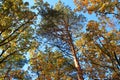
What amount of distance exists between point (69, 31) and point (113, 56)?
390cm

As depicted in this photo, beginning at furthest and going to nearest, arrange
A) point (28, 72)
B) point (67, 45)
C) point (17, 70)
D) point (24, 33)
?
point (28, 72), point (17, 70), point (67, 45), point (24, 33)

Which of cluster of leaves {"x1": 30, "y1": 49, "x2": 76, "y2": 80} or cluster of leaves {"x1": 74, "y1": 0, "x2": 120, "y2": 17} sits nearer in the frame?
cluster of leaves {"x1": 74, "y1": 0, "x2": 120, "y2": 17}

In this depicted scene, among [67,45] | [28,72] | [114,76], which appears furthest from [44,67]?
[114,76]

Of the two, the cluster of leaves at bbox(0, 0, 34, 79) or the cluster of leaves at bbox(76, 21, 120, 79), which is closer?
→ the cluster of leaves at bbox(0, 0, 34, 79)

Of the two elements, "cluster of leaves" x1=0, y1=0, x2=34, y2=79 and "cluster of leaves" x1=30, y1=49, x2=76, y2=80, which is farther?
"cluster of leaves" x1=30, y1=49, x2=76, y2=80

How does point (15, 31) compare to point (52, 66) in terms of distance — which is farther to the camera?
point (52, 66)

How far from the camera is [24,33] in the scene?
62.5ft

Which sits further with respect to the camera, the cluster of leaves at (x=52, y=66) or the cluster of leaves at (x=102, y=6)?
the cluster of leaves at (x=52, y=66)

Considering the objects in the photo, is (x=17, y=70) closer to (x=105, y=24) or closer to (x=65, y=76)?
(x=65, y=76)

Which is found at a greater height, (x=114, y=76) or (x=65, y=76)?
(x=65, y=76)

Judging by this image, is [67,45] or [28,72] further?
[28,72]

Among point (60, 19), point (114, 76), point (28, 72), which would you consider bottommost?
point (114, 76)

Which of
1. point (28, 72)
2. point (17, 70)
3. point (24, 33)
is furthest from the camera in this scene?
point (28, 72)

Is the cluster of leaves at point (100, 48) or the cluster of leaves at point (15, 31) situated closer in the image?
A: the cluster of leaves at point (15, 31)
